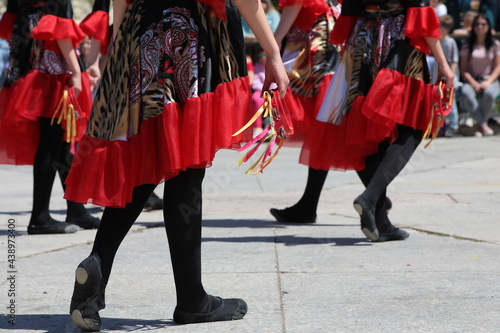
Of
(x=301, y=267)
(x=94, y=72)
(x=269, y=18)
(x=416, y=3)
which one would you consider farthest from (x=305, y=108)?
(x=269, y=18)

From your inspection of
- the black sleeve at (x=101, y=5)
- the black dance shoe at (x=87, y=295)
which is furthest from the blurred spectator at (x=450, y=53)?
the black dance shoe at (x=87, y=295)

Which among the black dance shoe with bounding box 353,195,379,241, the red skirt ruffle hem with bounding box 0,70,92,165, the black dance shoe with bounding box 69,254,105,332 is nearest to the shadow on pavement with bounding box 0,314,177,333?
the black dance shoe with bounding box 69,254,105,332

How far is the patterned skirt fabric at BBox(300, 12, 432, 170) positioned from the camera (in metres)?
5.15

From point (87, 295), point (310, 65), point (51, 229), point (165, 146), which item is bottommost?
point (51, 229)

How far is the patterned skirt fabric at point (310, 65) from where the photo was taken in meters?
5.96

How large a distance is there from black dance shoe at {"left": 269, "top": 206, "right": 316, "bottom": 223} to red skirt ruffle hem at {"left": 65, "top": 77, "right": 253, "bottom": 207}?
2751 millimetres

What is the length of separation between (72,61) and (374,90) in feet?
→ 6.20

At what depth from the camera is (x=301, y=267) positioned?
4.62 meters

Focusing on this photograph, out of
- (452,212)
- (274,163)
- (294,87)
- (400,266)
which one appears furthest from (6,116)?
(274,163)

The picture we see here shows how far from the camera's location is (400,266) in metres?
4.61

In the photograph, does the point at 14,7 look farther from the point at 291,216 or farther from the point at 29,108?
the point at 291,216

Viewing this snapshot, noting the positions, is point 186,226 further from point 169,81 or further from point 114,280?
point 114,280

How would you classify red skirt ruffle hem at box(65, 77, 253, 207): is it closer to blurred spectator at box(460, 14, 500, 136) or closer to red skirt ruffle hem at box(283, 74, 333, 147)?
red skirt ruffle hem at box(283, 74, 333, 147)

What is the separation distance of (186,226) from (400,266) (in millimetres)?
1554
